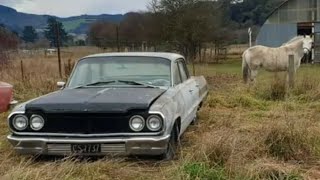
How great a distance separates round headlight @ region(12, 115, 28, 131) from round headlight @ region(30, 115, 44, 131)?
8 cm

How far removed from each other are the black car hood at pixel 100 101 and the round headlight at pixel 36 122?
0.34 feet

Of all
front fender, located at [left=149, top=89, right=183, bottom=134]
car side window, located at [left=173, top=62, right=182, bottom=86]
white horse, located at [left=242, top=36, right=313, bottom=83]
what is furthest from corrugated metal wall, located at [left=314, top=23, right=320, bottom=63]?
front fender, located at [left=149, top=89, right=183, bottom=134]

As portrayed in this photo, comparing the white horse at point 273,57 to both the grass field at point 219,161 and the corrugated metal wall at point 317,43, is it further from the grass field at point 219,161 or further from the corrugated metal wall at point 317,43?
the corrugated metal wall at point 317,43

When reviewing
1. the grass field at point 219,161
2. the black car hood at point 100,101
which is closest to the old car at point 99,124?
the black car hood at point 100,101

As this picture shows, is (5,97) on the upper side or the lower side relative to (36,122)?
lower

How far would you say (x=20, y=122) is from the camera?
5.89 m

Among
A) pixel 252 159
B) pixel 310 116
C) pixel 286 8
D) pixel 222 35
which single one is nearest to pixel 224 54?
pixel 222 35

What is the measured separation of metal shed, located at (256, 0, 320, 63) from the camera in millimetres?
38406

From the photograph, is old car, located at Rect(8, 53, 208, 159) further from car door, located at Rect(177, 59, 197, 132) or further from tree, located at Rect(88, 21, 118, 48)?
tree, located at Rect(88, 21, 118, 48)

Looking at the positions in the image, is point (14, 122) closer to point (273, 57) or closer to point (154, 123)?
point (154, 123)

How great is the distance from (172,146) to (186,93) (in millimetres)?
1425

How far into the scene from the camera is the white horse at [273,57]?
16625 mm

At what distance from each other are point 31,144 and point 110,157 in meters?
0.93

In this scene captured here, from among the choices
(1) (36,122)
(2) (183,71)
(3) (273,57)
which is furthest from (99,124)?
(3) (273,57)
